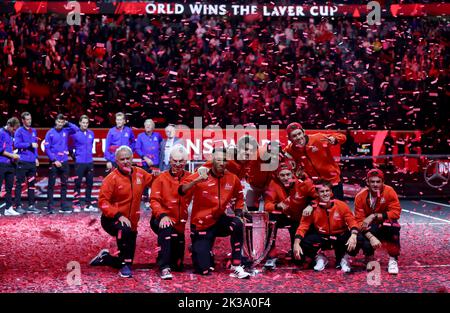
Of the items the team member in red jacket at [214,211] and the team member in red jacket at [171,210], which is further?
the team member in red jacket at [214,211]

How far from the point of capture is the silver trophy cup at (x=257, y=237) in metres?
7.20

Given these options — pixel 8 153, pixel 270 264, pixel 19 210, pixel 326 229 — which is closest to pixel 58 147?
pixel 8 153

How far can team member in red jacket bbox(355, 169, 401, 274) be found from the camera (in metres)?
7.19

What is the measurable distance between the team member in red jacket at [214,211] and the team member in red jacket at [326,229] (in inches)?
30.2

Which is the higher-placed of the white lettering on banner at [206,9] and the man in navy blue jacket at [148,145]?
the white lettering on banner at [206,9]

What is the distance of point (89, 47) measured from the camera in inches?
827

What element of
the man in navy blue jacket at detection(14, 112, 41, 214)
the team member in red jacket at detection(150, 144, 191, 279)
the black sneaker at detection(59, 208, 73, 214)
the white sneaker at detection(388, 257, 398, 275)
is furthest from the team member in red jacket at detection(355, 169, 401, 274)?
the man in navy blue jacket at detection(14, 112, 41, 214)

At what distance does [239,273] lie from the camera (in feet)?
22.2

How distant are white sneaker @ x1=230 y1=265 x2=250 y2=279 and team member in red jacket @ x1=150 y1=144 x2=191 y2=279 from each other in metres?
0.66

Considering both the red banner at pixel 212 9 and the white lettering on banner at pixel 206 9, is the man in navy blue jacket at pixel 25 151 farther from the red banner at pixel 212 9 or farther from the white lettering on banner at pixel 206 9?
the white lettering on banner at pixel 206 9

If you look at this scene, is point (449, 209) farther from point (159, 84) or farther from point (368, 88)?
point (159, 84)

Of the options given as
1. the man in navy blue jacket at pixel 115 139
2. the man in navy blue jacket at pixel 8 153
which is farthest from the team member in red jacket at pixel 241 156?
the man in navy blue jacket at pixel 8 153

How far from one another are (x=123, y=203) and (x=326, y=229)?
2.38 m

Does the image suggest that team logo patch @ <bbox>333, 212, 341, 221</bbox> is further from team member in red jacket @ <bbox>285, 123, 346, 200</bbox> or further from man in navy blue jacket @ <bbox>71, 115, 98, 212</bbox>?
man in navy blue jacket @ <bbox>71, 115, 98, 212</bbox>
